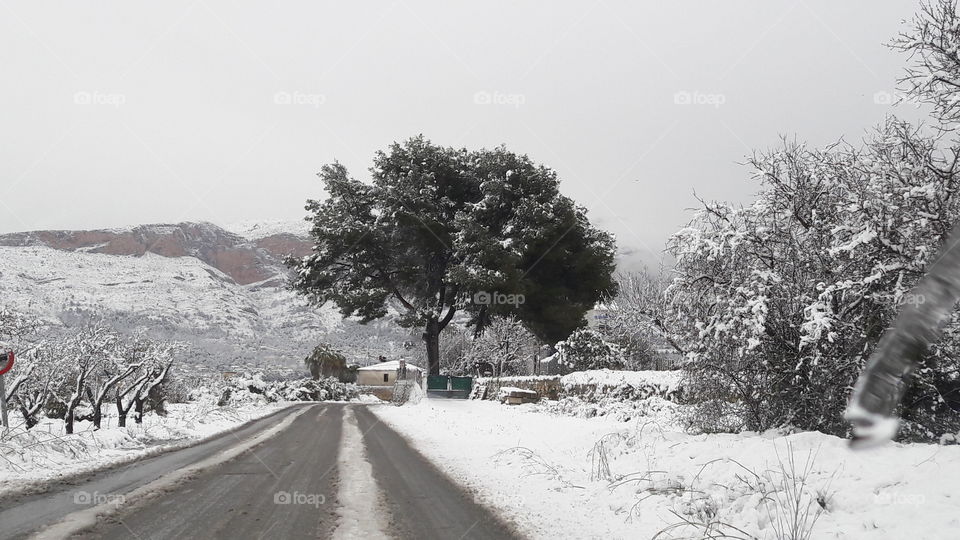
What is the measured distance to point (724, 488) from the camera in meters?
6.90

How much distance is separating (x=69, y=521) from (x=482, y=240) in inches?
1110

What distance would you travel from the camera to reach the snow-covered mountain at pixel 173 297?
9475 centimetres

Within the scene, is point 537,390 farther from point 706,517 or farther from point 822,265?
point 706,517

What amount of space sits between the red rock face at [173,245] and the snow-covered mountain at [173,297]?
424 mm

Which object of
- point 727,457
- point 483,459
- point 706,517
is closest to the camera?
point 706,517

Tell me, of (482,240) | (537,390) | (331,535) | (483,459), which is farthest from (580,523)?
(482,240)

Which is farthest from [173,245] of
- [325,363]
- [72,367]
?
[72,367]

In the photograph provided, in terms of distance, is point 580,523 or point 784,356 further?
point 784,356

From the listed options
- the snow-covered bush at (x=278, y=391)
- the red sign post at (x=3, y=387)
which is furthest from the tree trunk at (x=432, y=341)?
the red sign post at (x=3, y=387)

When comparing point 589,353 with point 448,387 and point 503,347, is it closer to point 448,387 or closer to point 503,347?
point 448,387

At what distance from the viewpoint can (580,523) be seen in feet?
22.7

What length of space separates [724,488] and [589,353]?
24.7m

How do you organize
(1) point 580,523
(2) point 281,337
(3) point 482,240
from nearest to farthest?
(1) point 580,523 → (3) point 482,240 → (2) point 281,337

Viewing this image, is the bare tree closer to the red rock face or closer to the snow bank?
the snow bank
